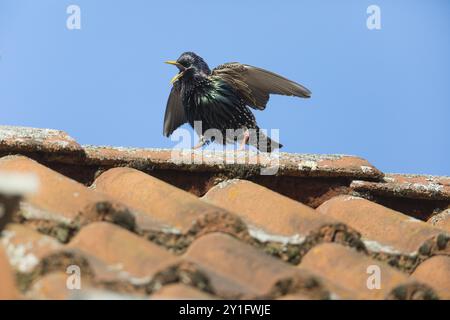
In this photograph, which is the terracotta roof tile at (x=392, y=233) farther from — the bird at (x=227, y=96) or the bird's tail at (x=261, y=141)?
the bird's tail at (x=261, y=141)

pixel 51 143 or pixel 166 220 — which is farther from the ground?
pixel 51 143

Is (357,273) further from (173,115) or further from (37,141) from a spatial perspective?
(173,115)

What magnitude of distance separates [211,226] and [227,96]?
375 centimetres

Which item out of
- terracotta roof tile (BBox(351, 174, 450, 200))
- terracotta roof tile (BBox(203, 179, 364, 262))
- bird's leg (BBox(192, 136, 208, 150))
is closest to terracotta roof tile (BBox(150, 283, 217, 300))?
terracotta roof tile (BBox(203, 179, 364, 262))

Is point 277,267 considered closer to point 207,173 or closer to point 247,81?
point 207,173

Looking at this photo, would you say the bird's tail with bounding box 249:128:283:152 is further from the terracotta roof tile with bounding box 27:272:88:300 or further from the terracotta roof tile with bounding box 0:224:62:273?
the terracotta roof tile with bounding box 27:272:88:300

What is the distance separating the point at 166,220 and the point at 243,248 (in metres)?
0.29

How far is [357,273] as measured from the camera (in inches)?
97.0

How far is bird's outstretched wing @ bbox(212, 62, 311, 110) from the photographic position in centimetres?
611

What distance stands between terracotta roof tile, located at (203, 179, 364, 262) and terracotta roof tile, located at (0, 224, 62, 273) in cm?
67

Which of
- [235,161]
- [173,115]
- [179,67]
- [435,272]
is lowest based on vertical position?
[435,272]

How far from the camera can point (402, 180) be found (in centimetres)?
380

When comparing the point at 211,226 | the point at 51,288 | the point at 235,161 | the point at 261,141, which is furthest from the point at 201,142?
the point at 51,288
